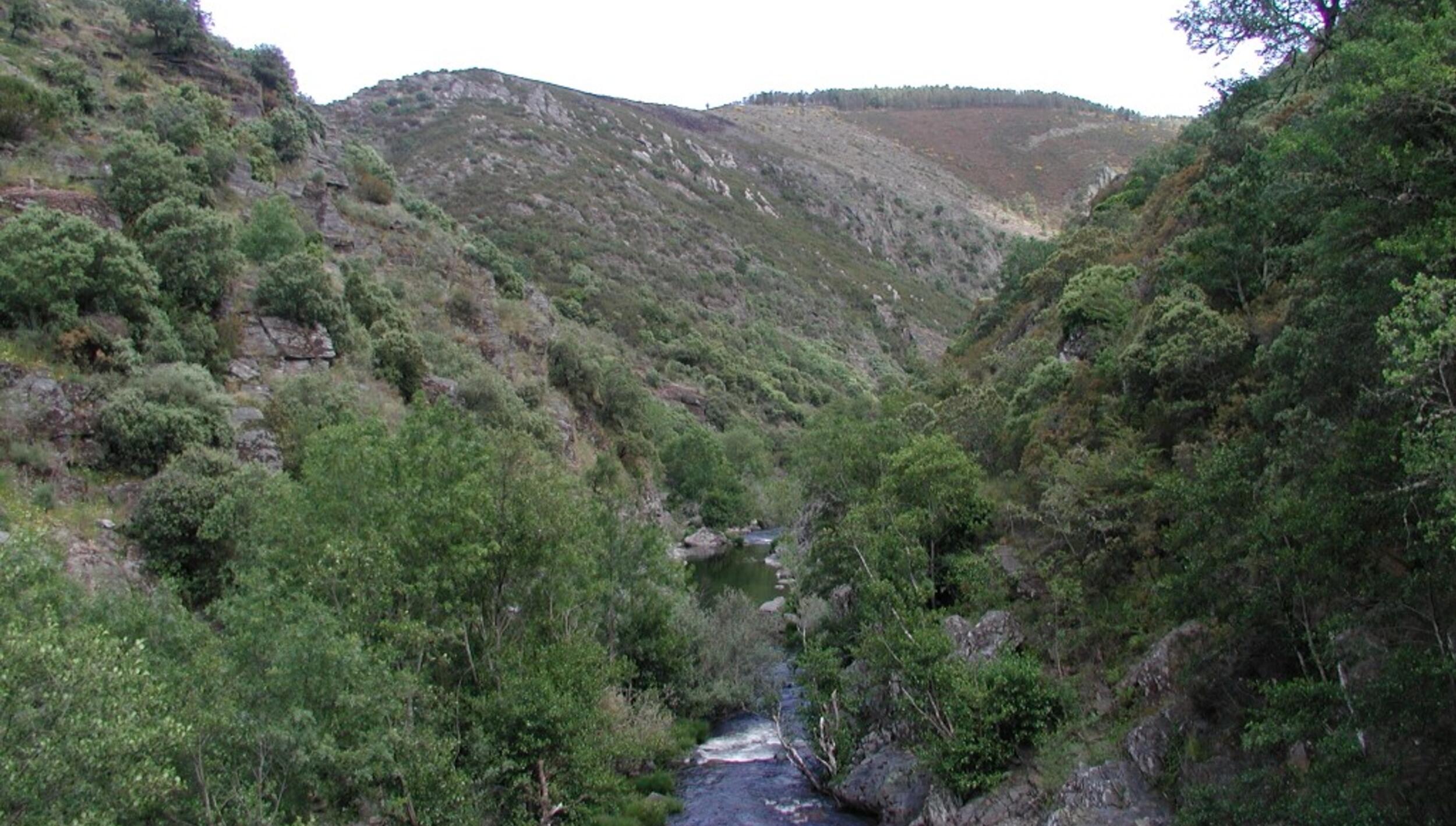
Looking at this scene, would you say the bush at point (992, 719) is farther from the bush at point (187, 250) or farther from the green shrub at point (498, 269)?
the green shrub at point (498, 269)

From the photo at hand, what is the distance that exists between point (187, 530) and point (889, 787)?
20977mm

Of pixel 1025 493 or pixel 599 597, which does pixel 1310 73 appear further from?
pixel 599 597

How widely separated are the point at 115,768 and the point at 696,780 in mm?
18624

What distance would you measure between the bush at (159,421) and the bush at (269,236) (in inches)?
545

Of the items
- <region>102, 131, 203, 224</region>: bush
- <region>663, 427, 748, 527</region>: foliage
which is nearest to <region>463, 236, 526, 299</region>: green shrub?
<region>663, 427, 748, 527</region>: foliage

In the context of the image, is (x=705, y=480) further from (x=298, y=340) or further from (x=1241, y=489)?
(x=1241, y=489)

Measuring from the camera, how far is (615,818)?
23094mm

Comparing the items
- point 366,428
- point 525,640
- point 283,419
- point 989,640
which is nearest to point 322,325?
Result: point 283,419

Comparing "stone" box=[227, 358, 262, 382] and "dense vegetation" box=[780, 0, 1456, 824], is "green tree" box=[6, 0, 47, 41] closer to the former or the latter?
"stone" box=[227, 358, 262, 382]

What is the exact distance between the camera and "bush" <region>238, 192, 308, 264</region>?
42.9 metres

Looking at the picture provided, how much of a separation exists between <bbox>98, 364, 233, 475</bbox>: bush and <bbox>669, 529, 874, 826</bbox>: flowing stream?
18.8 meters

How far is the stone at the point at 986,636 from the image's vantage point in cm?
2428

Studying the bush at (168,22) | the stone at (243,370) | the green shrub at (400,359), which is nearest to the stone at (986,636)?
the stone at (243,370)

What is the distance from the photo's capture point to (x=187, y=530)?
25562mm
